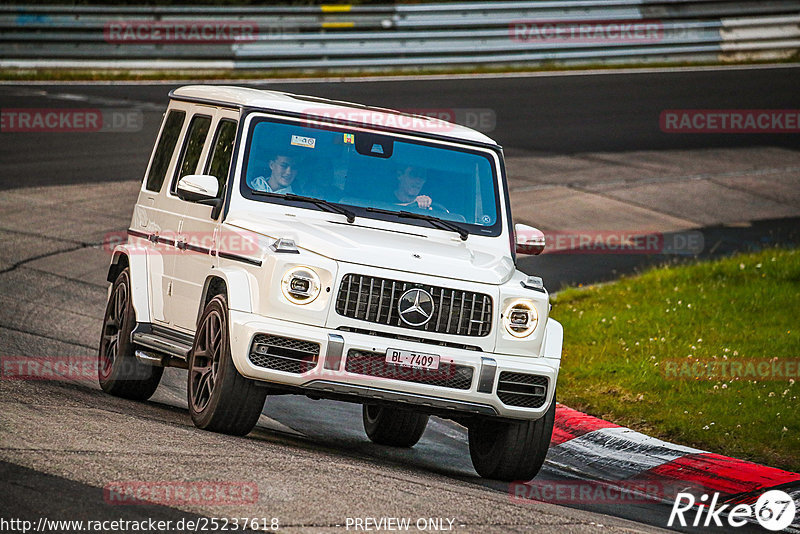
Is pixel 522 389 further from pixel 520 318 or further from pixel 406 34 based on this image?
pixel 406 34

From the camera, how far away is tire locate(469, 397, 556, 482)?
7730 mm

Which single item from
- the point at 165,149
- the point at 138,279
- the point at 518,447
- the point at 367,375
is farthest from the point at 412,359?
the point at 165,149

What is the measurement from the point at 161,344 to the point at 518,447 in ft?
8.26

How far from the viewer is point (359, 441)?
937 centimetres

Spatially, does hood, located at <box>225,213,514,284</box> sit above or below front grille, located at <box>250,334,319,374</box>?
above

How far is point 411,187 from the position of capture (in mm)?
8336

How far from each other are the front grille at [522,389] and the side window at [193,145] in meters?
2.86

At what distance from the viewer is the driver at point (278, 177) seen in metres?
8.10

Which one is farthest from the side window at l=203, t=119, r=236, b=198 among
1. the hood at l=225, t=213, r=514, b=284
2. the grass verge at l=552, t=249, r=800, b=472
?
the grass verge at l=552, t=249, r=800, b=472

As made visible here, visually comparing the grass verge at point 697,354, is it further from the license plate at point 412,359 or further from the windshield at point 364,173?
the license plate at point 412,359

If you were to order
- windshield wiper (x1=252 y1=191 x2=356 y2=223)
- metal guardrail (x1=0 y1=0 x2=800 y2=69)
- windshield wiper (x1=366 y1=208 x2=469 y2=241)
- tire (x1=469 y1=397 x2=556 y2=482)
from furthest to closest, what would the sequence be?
metal guardrail (x1=0 y1=0 x2=800 y2=69) < windshield wiper (x1=366 y1=208 x2=469 y2=241) < windshield wiper (x1=252 y1=191 x2=356 y2=223) < tire (x1=469 y1=397 x2=556 y2=482)

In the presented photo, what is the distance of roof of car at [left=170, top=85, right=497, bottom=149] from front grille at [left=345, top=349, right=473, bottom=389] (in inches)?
75.5

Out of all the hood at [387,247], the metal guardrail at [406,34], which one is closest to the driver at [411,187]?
the hood at [387,247]

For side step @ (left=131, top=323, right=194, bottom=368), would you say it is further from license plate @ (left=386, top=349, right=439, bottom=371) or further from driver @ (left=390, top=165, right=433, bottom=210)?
driver @ (left=390, top=165, right=433, bottom=210)
